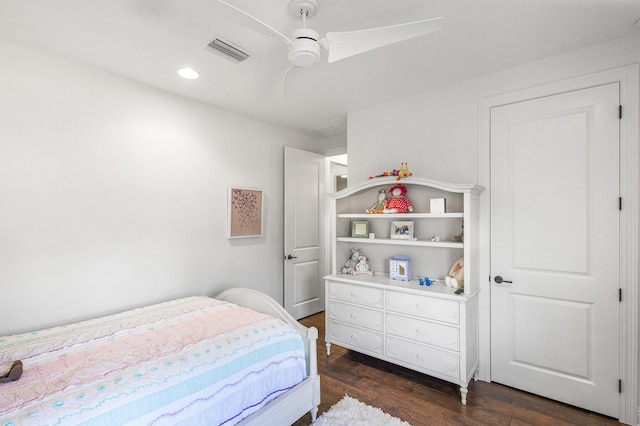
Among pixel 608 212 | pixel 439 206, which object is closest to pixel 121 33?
pixel 439 206

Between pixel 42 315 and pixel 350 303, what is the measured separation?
2.38m

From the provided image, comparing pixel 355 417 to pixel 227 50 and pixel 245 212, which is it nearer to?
pixel 245 212

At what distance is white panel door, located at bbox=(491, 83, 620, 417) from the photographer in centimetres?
208

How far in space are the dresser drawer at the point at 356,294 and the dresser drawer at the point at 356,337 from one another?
0.26 metres

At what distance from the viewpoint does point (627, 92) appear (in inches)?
79.4

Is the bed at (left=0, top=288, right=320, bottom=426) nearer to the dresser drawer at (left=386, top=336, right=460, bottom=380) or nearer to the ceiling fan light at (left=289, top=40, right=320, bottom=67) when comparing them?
the dresser drawer at (left=386, top=336, right=460, bottom=380)

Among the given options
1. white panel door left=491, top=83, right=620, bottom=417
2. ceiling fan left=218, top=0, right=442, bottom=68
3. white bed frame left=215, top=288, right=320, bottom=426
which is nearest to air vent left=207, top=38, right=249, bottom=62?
ceiling fan left=218, top=0, right=442, bottom=68

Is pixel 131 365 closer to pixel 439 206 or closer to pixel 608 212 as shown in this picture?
pixel 439 206

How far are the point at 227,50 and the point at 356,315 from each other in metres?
2.43


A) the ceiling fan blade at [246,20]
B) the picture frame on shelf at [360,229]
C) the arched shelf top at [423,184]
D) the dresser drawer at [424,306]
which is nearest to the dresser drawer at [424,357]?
the dresser drawer at [424,306]

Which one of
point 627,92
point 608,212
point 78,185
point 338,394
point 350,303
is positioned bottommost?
point 338,394

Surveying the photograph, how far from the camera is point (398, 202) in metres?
2.88

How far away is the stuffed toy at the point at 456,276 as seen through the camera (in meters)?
2.50

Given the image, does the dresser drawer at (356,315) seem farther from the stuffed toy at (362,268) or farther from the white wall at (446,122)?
the white wall at (446,122)
